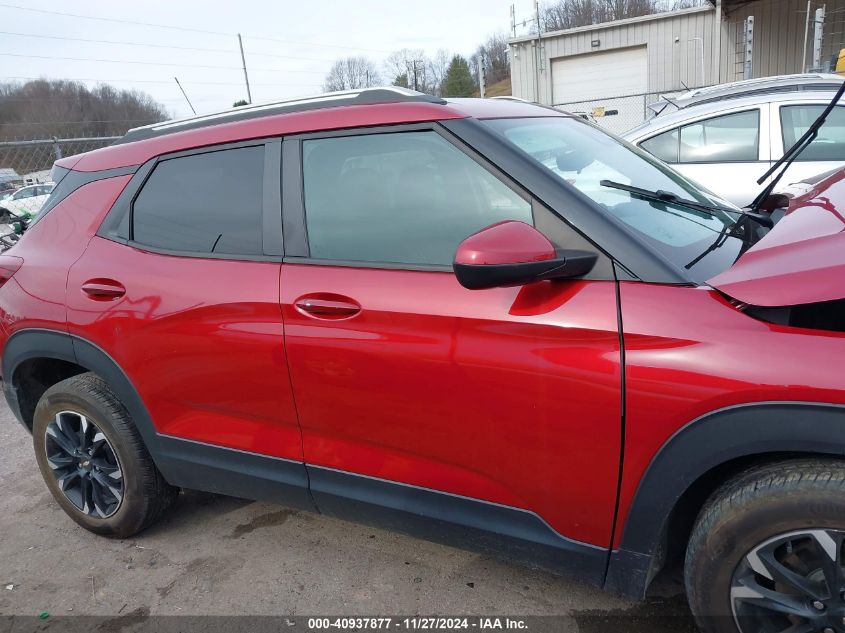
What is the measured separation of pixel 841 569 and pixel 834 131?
5.06 meters

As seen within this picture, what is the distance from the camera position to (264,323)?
7.64 feet

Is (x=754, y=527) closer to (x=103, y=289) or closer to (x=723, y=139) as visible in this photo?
(x=103, y=289)


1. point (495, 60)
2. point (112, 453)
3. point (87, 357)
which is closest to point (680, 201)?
point (87, 357)

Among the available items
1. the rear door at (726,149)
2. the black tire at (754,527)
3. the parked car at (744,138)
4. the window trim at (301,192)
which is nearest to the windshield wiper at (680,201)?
the window trim at (301,192)

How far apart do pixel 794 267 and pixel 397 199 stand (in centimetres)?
120

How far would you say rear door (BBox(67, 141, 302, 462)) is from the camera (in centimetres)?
238

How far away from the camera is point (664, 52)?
2470 cm

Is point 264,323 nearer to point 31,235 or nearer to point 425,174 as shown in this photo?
point 425,174

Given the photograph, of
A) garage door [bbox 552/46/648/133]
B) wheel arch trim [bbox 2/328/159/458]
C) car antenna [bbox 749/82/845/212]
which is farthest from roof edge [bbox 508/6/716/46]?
wheel arch trim [bbox 2/328/159/458]

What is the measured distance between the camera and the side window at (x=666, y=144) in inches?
246

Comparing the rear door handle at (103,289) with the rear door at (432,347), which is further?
the rear door handle at (103,289)

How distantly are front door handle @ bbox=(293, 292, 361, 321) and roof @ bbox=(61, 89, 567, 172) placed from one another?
0.61 metres

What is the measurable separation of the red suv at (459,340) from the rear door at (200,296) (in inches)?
0.4

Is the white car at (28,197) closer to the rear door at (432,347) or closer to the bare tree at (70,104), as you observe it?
the bare tree at (70,104)
